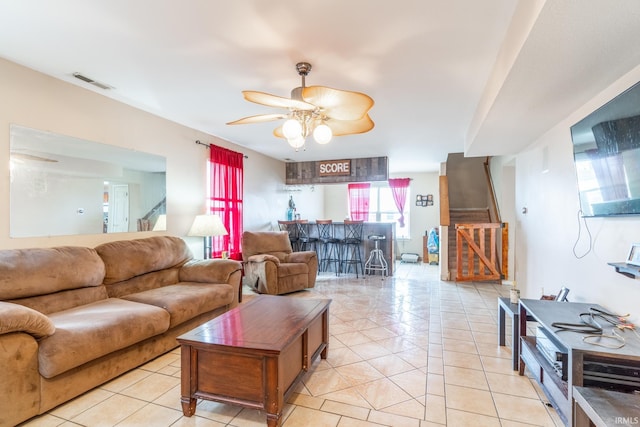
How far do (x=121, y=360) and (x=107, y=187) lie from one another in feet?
5.97

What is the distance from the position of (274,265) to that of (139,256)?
6.09 ft

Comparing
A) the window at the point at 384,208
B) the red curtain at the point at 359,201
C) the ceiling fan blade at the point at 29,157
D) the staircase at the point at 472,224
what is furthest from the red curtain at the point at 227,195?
the window at the point at 384,208

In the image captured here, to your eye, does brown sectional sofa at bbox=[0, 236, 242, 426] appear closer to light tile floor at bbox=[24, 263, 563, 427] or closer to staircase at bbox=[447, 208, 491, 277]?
light tile floor at bbox=[24, 263, 563, 427]

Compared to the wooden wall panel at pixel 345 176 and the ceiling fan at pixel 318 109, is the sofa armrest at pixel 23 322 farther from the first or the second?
the wooden wall panel at pixel 345 176

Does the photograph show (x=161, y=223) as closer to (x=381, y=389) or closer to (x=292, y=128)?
(x=292, y=128)

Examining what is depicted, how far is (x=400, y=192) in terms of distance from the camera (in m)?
8.80

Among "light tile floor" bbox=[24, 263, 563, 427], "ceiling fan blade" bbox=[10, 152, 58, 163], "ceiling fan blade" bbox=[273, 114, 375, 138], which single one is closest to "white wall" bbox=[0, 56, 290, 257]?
"ceiling fan blade" bbox=[10, 152, 58, 163]

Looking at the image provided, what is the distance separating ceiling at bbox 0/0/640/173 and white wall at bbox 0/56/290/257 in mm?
143

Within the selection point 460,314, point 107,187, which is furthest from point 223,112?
point 460,314

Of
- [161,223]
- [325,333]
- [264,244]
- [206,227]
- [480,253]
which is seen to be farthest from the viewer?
[480,253]

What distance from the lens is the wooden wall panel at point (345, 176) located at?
625 centimetres

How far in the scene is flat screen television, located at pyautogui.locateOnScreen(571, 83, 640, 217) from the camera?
67.8 inches

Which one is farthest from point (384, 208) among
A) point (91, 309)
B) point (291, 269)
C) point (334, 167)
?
point (91, 309)

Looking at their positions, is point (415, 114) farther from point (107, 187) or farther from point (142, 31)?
point (107, 187)
